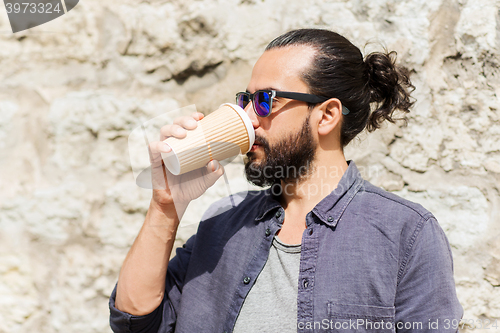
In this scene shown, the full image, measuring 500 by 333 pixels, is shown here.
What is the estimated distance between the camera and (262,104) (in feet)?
4.54

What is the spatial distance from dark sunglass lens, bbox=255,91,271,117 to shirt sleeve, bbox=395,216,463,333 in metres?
0.63

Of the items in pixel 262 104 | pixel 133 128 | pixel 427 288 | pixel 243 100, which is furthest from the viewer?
pixel 133 128

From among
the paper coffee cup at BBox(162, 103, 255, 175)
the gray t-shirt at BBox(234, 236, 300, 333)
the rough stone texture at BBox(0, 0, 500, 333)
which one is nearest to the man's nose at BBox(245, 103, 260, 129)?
the paper coffee cup at BBox(162, 103, 255, 175)

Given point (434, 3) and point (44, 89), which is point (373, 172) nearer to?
point (434, 3)

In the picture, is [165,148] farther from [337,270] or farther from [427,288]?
[427,288]

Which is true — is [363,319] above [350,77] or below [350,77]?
below

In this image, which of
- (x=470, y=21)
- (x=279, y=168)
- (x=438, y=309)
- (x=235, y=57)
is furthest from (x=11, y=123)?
(x=470, y=21)

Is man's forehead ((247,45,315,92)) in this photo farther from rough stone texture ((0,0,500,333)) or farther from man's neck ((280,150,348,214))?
rough stone texture ((0,0,500,333))

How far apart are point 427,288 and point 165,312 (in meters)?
0.92

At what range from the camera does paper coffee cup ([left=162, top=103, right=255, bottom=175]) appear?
3.79 ft

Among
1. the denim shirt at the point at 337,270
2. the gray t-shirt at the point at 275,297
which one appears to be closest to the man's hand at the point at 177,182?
the denim shirt at the point at 337,270

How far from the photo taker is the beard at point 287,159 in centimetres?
140

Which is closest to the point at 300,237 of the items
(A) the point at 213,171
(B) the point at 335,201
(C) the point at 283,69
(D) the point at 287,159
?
(B) the point at 335,201

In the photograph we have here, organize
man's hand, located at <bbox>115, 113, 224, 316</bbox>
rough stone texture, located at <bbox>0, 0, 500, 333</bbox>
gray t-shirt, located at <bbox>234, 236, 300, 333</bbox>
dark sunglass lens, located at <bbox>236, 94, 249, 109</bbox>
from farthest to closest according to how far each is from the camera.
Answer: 1. rough stone texture, located at <bbox>0, 0, 500, 333</bbox>
2. dark sunglass lens, located at <bbox>236, 94, 249, 109</bbox>
3. man's hand, located at <bbox>115, 113, 224, 316</bbox>
4. gray t-shirt, located at <bbox>234, 236, 300, 333</bbox>
